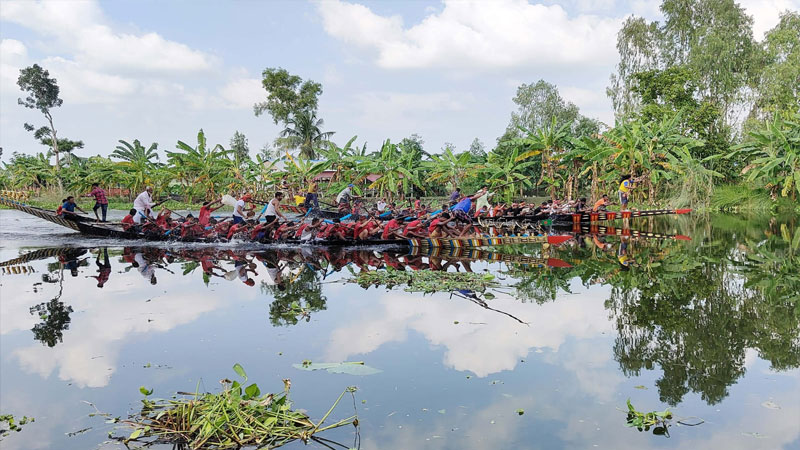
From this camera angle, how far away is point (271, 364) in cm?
511

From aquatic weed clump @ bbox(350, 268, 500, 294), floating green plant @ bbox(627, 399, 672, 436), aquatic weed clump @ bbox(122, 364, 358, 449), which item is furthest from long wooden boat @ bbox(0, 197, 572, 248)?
aquatic weed clump @ bbox(122, 364, 358, 449)

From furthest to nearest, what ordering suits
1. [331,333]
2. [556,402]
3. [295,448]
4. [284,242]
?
1. [284,242]
2. [331,333]
3. [556,402]
4. [295,448]

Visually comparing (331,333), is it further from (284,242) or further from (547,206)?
(547,206)

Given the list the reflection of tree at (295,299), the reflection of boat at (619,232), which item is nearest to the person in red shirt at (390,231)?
the reflection of tree at (295,299)

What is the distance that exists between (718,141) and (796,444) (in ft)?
94.6

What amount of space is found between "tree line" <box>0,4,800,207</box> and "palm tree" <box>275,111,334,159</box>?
0.09 meters

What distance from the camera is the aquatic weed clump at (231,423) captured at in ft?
11.6

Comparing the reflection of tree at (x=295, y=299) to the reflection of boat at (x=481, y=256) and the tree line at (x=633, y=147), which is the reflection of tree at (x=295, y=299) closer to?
the reflection of boat at (x=481, y=256)

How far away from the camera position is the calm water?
154 inches

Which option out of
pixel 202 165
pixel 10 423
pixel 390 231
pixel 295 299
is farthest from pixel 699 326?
pixel 202 165

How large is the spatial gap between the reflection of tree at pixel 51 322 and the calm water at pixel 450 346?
0.12ft

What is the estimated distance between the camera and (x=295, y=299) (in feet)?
25.3

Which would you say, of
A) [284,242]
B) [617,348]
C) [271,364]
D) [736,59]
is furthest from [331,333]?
[736,59]

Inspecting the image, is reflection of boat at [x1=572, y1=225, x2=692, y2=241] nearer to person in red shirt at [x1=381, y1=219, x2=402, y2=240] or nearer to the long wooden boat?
the long wooden boat
